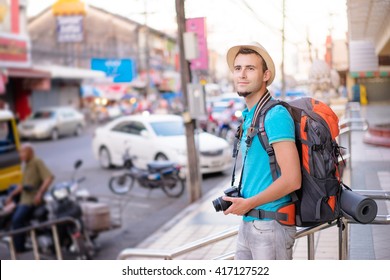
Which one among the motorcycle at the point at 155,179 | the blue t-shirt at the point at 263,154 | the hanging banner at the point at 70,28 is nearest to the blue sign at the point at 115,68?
the blue t-shirt at the point at 263,154

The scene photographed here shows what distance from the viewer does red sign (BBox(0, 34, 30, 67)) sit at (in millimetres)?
23750

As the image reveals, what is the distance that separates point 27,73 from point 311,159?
80.0 ft

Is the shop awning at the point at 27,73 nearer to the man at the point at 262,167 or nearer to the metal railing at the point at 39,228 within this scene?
the metal railing at the point at 39,228

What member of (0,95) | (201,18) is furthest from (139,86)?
(201,18)

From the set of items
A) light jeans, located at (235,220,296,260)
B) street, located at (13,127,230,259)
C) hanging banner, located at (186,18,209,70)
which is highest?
hanging banner, located at (186,18,209,70)

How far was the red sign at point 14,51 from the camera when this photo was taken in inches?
935

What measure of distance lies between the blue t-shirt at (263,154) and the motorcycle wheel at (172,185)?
7752 millimetres

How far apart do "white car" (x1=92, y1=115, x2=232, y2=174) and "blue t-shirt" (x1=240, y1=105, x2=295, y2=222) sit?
8.32 m

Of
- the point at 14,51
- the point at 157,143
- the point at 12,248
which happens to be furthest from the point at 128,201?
the point at 14,51

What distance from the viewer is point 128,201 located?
10.3 metres

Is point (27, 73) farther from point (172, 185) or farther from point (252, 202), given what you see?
point (252, 202)

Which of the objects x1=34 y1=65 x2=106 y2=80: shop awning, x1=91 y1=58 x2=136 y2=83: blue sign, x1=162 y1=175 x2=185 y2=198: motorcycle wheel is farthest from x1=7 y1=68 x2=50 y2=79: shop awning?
x1=91 y1=58 x2=136 y2=83: blue sign

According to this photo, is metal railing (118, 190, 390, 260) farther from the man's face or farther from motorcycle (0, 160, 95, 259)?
motorcycle (0, 160, 95, 259)
